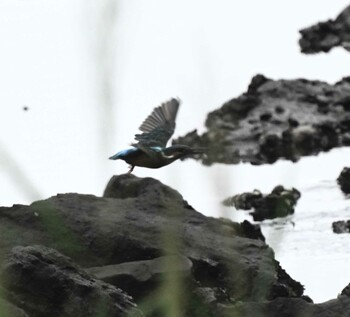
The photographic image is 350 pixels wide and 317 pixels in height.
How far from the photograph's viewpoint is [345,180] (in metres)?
11.1

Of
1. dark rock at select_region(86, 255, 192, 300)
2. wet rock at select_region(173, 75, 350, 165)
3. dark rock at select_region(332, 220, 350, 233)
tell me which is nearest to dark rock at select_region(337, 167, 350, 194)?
wet rock at select_region(173, 75, 350, 165)

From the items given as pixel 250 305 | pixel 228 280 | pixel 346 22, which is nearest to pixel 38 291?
pixel 250 305

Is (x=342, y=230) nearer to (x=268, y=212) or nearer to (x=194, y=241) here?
(x=268, y=212)

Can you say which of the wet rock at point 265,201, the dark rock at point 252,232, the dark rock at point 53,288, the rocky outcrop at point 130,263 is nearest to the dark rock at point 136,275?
the rocky outcrop at point 130,263

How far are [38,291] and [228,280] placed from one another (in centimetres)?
183

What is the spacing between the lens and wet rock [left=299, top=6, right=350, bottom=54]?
57.5ft

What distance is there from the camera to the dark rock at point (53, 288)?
4.76 meters

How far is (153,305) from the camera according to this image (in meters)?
5.07

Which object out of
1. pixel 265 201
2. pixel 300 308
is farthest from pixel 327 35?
pixel 300 308

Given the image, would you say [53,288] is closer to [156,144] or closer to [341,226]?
[156,144]

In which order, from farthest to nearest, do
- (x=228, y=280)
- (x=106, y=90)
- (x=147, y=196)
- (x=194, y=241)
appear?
1. (x=147, y=196)
2. (x=194, y=241)
3. (x=228, y=280)
4. (x=106, y=90)

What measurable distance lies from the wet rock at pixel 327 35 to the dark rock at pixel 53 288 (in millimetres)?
12481

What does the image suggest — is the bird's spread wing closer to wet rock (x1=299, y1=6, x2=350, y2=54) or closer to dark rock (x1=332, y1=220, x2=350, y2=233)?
dark rock (x1=332, y1=220, x2=350, y2=233)

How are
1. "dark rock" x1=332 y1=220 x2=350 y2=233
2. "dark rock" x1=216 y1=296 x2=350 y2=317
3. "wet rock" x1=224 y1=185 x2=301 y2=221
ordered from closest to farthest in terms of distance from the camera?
1. "dark rock" x1=216 y1=296 x2=350 y2=317
2. "dark rock" x1=332 y1=220 x2=350 y2=233
3. "wet rock" x1=224 y1=185 x2=301 y2=221
